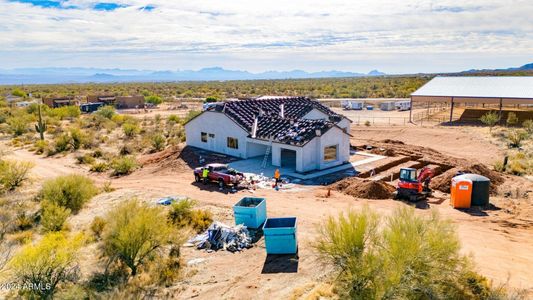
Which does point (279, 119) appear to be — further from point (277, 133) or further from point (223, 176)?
point (223, 176)

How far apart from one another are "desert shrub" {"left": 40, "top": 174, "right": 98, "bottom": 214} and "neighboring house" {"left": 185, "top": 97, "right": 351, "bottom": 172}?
12.2 m

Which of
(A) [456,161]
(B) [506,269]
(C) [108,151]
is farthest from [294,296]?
(C) [108,151]

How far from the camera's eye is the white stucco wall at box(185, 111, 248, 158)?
29.1 meters

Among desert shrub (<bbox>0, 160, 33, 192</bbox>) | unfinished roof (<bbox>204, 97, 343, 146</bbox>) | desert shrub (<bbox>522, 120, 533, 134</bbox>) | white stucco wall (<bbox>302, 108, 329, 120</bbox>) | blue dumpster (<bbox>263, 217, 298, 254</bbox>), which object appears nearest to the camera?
blue dumpster (<bbox>263, 217, 298, 254</bbox>)

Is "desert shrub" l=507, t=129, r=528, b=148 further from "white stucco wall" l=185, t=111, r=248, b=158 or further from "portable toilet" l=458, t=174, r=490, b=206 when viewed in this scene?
"white stucco wall" l=185, t=111, r=248, b=158

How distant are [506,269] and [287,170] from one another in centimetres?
1519

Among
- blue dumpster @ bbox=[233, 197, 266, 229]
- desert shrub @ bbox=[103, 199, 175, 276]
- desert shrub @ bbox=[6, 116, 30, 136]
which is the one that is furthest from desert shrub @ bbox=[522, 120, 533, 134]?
desert shrub @ bbox=[6, 116, 30, 136]

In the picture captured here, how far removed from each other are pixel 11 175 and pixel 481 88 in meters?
46.3

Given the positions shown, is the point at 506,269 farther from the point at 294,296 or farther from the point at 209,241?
the point at 209,241

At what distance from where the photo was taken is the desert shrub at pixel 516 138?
1273 inches

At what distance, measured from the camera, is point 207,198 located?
20250 mm

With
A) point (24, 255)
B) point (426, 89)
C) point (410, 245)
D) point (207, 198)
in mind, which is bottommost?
point (207, 198)

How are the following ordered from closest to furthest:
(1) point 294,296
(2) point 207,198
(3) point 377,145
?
(1) point 294,296, (2) point 207,198, (3) point 377,145

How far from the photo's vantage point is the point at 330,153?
87.4 ft
